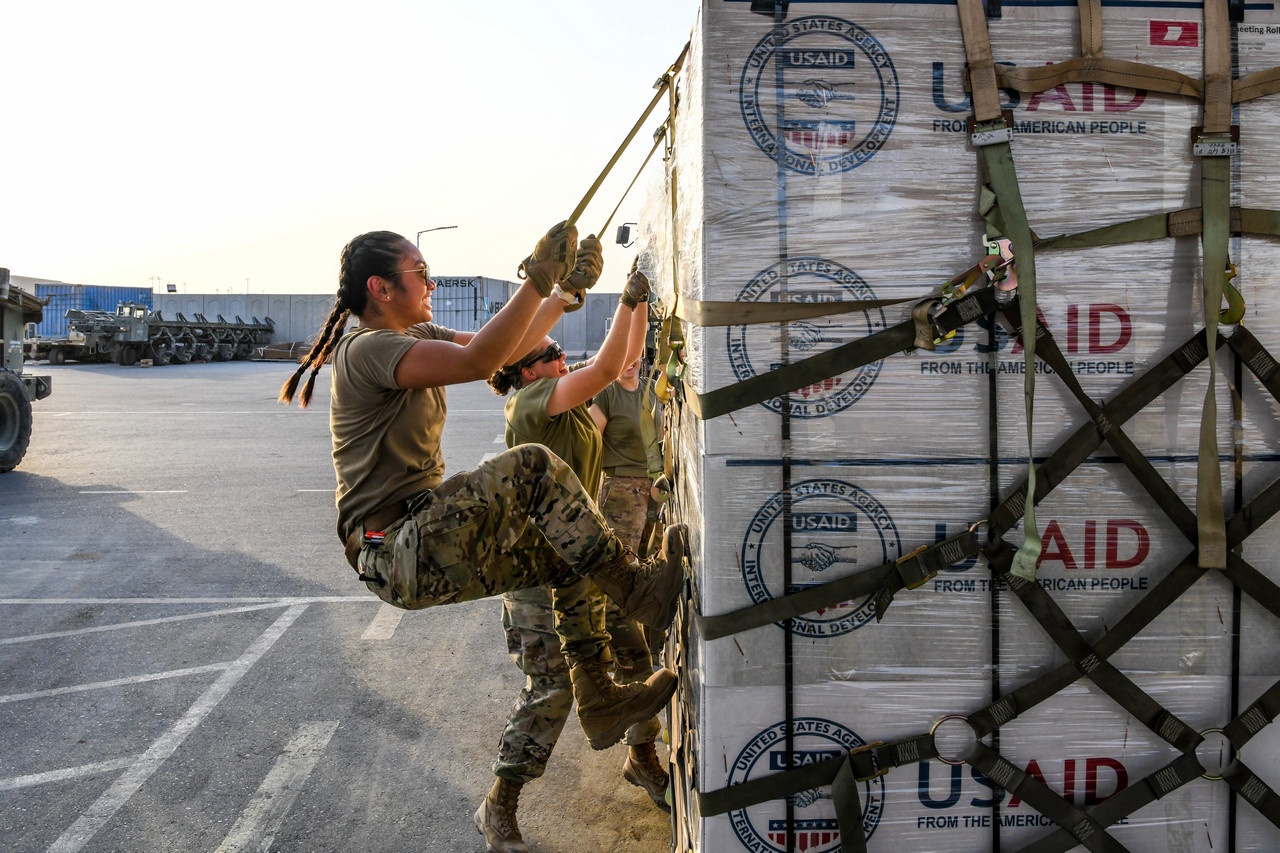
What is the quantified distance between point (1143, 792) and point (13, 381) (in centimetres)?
1262

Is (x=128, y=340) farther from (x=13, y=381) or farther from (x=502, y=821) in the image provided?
(x=502, y=821)

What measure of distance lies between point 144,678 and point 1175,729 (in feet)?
15.9

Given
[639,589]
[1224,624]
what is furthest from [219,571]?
[1224,624]

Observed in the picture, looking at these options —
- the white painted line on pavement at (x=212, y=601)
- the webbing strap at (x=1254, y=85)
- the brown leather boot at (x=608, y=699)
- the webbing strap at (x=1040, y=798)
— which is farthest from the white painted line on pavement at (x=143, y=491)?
the webbing strap at (x=1254, y=85)

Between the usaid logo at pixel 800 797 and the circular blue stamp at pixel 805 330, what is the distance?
0.84 meters

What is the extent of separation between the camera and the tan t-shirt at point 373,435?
3.11 m

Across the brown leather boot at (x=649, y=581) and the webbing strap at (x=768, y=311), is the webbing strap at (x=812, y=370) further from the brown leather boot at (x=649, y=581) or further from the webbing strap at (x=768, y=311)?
the brown leather boot at (x=649, y=581)

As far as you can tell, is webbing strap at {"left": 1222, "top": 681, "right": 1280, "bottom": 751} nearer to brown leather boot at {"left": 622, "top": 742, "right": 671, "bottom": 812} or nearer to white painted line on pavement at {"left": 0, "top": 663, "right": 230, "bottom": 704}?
brown leather boot at {"left": 622, "top": 742, "right": 671, "bottom": 812}

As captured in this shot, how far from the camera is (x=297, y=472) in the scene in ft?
37.3

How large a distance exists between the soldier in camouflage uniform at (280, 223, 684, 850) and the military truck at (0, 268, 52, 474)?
33.5 ft

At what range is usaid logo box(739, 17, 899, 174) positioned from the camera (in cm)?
236

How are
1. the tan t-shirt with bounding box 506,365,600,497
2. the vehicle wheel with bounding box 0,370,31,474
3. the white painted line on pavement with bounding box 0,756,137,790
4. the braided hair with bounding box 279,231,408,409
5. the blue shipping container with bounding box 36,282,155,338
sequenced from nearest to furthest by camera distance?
the braided hair with bounding box 279,231,408,409 → the tan t-shirt with bounding box 506,365,600,497 → the white painted line on pavement with bounding box 0,756,137,790 → the vehicle wheel with bounding box 0,370,31,474 → the blue shipping container with bounding box 36,282,155,338

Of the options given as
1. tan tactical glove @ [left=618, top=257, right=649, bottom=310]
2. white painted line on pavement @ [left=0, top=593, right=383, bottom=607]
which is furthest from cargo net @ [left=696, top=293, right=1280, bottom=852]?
white painted line on pavement @ [left=0, top=593, right=383, bottom=607]

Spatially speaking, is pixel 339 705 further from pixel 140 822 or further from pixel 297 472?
pixel 297 472
